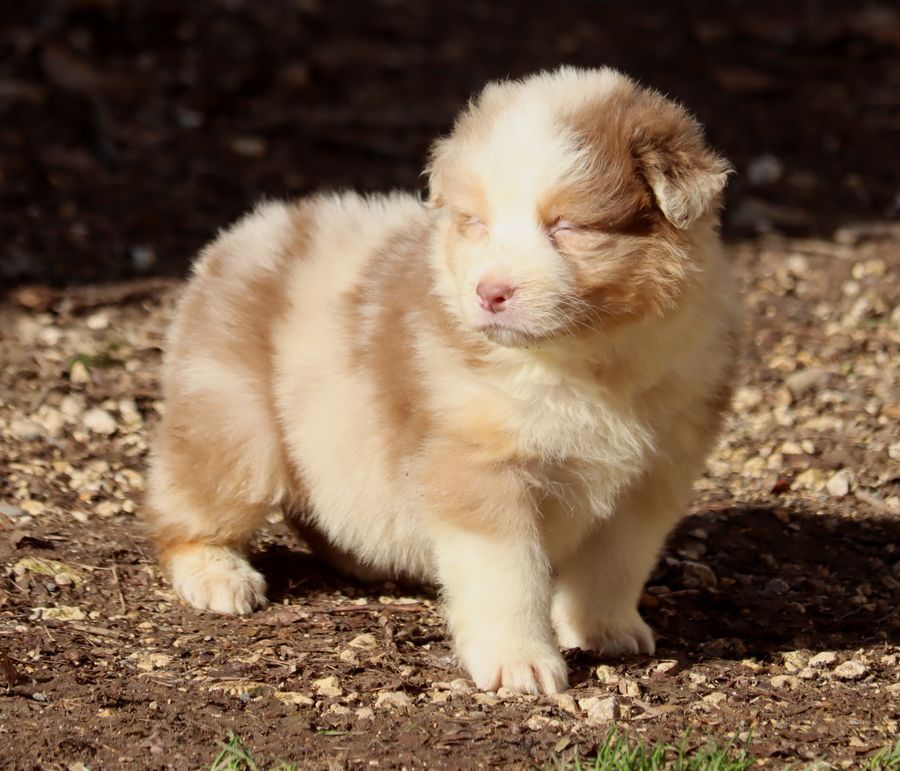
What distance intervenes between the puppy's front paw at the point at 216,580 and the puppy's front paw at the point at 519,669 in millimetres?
984

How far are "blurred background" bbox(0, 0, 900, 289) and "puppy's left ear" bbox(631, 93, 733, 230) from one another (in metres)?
4.30

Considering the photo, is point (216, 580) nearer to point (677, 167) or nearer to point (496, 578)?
Answer: point (496, 578)

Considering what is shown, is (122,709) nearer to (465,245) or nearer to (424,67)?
(465,245)

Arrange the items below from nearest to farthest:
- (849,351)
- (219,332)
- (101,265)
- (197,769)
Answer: (197,769), (219,332), (849,351), (101,265)

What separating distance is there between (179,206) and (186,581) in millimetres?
4106

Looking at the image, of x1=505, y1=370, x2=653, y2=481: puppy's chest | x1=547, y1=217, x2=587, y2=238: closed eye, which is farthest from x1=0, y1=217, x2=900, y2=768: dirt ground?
x1=547, y1=217, x2=587, y2=238: closed eye

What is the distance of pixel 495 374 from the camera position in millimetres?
4055

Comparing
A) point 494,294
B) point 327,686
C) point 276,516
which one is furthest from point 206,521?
point 494,294

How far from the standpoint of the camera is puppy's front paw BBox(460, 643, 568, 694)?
413 centimetres

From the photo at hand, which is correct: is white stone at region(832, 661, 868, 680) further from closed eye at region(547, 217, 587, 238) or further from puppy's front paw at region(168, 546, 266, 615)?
puppy's front paw at region(168, 546, 266, 615)

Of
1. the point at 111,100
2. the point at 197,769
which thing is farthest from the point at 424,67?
the point at 197,769

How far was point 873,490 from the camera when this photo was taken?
5.86 m

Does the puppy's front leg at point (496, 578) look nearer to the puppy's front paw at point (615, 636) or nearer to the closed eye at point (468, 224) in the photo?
the puppy's front paw at point (615, 636)

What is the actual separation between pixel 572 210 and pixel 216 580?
71.9 inches
